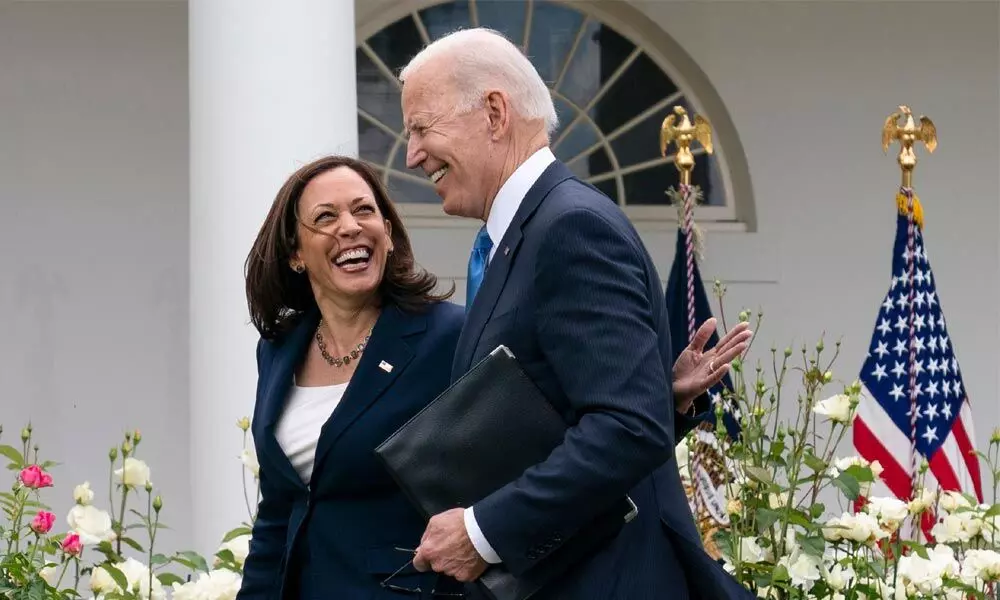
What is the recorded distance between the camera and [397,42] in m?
8.57

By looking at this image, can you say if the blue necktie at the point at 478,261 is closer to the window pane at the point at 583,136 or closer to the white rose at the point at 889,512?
the white rose at the point at 889,512

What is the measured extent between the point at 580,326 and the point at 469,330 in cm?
25

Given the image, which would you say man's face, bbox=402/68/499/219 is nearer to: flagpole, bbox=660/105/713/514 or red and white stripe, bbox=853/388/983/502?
red and white stripe, bbox=853/388/983/502

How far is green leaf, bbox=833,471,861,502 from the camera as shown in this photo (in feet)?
10.5

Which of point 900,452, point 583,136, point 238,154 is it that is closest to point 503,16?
point 583,136

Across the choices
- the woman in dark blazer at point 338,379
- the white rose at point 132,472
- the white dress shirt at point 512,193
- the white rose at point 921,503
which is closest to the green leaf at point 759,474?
the white rose at point 921,503

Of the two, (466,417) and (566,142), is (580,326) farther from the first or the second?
(566,142)

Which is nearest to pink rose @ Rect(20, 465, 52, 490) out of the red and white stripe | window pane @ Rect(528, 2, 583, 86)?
the red and white stripe

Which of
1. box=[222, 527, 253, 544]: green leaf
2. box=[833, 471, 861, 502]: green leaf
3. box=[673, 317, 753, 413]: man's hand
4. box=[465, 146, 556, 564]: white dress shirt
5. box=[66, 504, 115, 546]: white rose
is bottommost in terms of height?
box=[222, 527, 253, 544]: green leaf

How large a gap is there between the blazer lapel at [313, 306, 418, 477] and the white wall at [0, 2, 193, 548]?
5.25m

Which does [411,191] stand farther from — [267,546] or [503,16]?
[267,546]

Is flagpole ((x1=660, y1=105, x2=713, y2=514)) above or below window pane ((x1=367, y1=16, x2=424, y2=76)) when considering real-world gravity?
below

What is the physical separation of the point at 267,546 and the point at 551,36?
19.9 ft

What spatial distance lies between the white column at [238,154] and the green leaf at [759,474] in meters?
2.37
